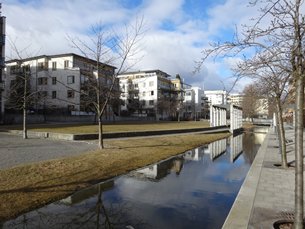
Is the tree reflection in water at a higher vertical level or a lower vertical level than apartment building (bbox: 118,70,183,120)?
lower

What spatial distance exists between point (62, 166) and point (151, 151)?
6839 mm

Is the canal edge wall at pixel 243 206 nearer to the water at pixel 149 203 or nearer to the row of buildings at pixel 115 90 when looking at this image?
the water at pixel 149 203

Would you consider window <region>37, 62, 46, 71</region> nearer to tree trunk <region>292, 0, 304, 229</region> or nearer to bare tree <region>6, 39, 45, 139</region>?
bare tree <region>6, 39, 45, 139</region>

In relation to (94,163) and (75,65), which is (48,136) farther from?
(75,65)

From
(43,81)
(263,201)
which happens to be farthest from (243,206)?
(43,81)

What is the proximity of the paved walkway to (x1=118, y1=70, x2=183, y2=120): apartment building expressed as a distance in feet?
262

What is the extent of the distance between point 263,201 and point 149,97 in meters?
91.4

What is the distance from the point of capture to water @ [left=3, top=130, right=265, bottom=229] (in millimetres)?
6641

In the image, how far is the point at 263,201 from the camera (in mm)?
7652

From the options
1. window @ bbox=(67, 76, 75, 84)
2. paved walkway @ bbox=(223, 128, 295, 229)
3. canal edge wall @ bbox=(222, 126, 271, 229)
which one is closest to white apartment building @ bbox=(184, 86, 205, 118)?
window @ bbox=(67, 76, 75, 84)

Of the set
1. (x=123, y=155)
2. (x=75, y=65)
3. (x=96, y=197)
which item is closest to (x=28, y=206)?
(x=96, y=197)

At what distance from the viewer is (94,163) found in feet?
40.9

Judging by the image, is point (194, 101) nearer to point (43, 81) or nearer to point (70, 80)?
point (70, 80)

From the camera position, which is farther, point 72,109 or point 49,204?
point 72,109
